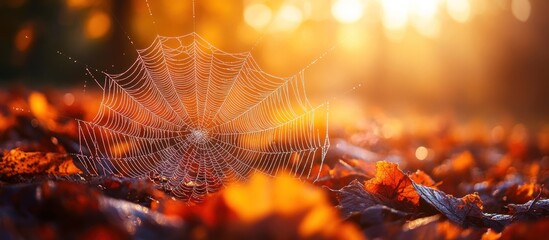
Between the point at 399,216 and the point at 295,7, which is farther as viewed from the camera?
the point at 295,7

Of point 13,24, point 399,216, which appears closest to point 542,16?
point 13,24

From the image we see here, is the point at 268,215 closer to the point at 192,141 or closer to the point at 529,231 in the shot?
the point at 529,231

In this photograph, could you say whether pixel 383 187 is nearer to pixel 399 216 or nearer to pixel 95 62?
pixel 399 216

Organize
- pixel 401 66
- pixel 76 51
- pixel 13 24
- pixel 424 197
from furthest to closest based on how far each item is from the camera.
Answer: pixel 401 66, pixel 76 51, pixel 13 24, pixel 424 197

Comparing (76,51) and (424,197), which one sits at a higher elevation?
(76,51)

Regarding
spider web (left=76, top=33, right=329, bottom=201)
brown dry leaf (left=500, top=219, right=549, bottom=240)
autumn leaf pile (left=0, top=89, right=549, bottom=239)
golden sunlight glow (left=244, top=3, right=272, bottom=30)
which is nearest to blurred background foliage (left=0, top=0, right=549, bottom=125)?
golden sunlight glow (left=244, top=3, right=272, bottom=30)

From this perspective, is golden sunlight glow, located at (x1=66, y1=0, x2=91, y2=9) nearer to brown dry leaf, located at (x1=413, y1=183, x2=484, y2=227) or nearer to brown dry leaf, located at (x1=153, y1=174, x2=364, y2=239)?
brown dry leaf, located at (x1=413, y1=183, x2=484, y2=227)
